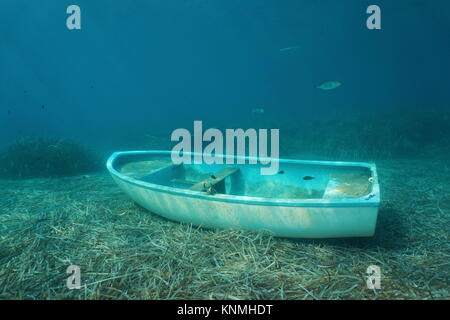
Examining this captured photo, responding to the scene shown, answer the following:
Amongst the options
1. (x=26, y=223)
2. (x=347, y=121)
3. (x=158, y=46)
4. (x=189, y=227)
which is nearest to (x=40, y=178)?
(x=26, y=223)

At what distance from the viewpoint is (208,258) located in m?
3.89

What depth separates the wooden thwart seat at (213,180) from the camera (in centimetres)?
470

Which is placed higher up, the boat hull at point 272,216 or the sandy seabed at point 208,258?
the boat hull at point 272,216

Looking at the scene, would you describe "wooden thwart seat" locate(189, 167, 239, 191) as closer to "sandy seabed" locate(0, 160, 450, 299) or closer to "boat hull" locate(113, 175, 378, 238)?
"boat hull" locate(113, 175, 378, 238)

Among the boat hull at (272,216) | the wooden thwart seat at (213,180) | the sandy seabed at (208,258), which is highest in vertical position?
the wooden thwart seat at (213,180)

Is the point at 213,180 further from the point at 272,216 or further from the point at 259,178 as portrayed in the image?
the point at 272,216

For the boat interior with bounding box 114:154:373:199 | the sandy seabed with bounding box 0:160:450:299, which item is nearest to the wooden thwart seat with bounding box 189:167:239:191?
the boat interior with bounding box 114:154:373:199

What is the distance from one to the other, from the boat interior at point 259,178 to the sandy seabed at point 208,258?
795 mm

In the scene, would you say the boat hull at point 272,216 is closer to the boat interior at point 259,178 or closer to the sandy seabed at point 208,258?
the sandy seabed at point 208,258

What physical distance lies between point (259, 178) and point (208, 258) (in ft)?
8.07

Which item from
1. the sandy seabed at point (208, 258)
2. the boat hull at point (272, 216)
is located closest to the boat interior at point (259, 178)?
the boat hull at point (272, 216)

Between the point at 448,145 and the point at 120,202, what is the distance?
1098 cm

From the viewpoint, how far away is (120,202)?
6.30 metres

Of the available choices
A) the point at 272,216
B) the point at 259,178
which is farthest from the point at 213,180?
the point at 272,216
